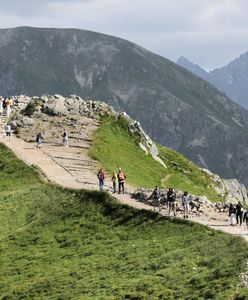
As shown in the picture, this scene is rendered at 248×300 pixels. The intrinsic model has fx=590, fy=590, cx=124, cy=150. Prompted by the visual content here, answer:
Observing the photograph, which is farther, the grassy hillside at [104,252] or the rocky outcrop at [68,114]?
the rocky outcrop at [68,114]

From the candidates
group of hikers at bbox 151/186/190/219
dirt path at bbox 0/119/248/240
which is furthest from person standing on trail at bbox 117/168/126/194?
group of hikers at bbox 151/186/190/219

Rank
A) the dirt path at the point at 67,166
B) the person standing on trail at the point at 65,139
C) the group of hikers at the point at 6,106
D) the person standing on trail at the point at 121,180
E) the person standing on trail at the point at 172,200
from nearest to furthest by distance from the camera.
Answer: the person standing on trail at the point at 172,200 → the dirt path at the point at 67,166 → the person standing on trail at the point at 121,180 → the person standing on trail at the point at 65,139 → the group of hikers at the point at 6,106

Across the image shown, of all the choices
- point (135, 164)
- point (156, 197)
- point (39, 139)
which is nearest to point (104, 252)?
point (156, 197)

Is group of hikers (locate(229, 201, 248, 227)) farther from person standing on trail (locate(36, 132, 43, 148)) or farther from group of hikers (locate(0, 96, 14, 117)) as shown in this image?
group of hikers (locate(0, 96, 14, 117))

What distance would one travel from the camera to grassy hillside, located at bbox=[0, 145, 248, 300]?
4162cm

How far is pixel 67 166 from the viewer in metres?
90.9

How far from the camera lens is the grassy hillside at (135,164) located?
9869 centimetres

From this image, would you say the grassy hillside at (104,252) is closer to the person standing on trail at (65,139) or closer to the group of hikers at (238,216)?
the group of hikers at (238,216)

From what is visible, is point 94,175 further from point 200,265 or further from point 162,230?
point 200,265

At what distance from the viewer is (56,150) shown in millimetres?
101312

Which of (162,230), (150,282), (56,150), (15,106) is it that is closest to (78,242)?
(162,230)

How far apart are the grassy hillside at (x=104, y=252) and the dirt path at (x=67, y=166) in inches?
127

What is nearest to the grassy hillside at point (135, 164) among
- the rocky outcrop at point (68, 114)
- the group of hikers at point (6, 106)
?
the rocky outcrop at point (68, 114)

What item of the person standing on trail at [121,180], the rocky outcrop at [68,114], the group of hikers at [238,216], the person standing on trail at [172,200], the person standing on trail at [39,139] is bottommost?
the group of hikers at [238,216]
